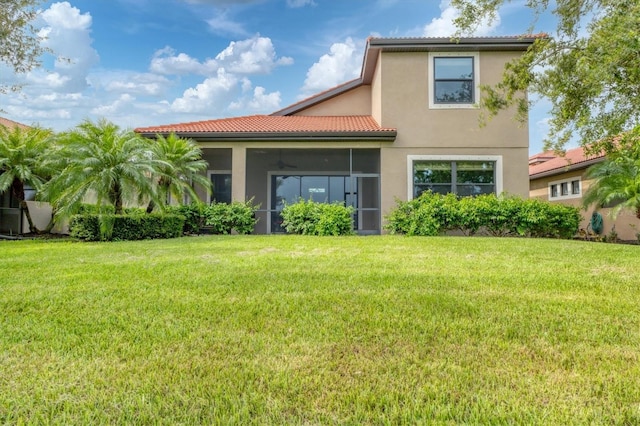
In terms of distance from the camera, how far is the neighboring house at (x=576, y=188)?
1511 cm

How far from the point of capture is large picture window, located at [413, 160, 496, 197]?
1380 cm

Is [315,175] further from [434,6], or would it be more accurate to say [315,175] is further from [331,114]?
[434,6]

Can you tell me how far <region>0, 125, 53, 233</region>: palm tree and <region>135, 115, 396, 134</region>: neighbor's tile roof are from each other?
11.7ft

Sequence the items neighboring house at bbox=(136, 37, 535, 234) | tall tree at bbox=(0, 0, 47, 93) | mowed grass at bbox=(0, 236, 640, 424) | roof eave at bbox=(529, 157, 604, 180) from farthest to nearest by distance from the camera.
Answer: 1. roof eave at bbox=(529, 157, 604, 180)
2. neighboring house at bbox=(136, 37, 535, 234)
3. tall tree at bbox=(0, 0, 47, 93)
4. mowed grass at bbox=(0, 236, 640, 424)

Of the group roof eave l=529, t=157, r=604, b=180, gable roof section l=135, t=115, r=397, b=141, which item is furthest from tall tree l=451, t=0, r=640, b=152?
roof eave l=529, t=157, r=604, b=180

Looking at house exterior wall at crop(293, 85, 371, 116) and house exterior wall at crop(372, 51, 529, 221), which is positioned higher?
house exterior wall at crop(293, 85, 371, 116)

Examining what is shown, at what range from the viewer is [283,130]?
13672 millimetres

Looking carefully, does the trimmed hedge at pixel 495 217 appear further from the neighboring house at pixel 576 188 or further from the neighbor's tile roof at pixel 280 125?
the neighbor's tile roof at pixel 280 125

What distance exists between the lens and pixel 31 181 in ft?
44.5

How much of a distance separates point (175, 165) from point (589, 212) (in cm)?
1783

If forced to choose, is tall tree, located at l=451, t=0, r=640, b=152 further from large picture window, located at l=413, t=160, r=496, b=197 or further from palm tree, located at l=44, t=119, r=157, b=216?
palm tree, located at l=44, t=119, r=157, b=216

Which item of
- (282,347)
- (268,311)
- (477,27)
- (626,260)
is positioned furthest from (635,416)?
(477,27)

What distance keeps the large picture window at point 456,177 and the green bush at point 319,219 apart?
3.10 metres

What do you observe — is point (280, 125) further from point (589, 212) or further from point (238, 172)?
point (589, 212)
